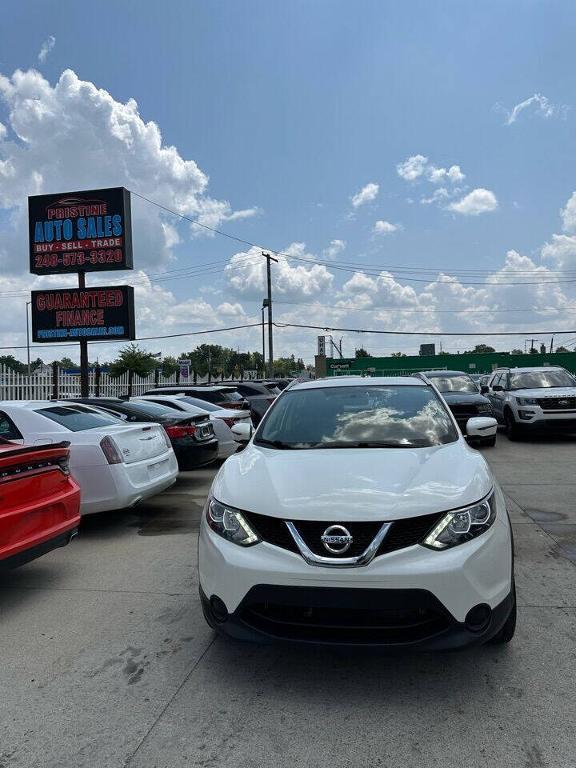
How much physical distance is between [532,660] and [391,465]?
1353 mm

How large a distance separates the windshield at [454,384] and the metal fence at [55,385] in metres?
13.5

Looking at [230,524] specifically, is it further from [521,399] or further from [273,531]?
[521,399]

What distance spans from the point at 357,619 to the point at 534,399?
471 inches

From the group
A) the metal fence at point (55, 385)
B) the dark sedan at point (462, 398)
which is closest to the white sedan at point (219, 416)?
the dark sedan at point (462, 398)

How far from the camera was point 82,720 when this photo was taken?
2.94 metres

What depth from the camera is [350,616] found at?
116 inches

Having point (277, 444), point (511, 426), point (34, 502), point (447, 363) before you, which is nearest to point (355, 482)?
point (277, 444)

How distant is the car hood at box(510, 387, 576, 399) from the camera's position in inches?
531

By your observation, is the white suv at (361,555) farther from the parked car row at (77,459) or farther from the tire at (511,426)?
the tire at (511,426)

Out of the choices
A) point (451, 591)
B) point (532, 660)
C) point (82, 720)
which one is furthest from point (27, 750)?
point (532, 660)

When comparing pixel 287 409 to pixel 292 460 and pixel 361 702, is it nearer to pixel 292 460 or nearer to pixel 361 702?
pixel 292 460

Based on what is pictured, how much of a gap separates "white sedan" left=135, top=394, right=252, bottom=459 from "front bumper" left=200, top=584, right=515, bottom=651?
23.2 ft

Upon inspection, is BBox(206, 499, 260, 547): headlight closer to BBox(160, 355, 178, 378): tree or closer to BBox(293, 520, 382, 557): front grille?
BBox(293, 520, 382, 557): front grille

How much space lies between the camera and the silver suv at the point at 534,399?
44.1 feet
